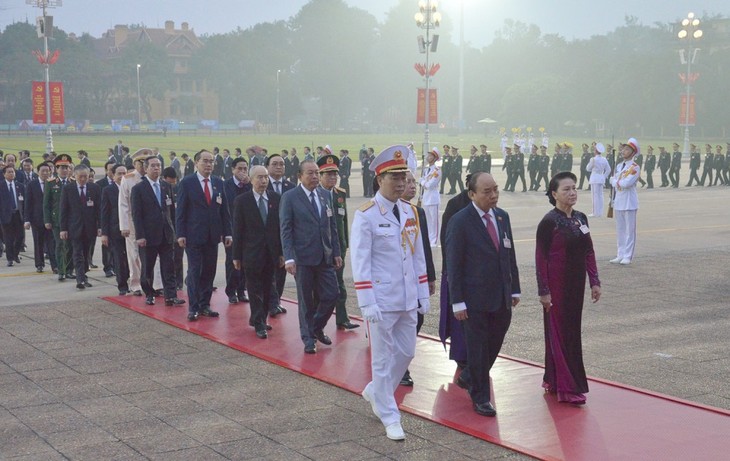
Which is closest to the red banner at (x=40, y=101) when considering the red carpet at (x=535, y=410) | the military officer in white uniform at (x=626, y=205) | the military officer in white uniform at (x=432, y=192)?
the military officer in white uniform at (x=432, y=192)

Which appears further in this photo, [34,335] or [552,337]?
[34,335]

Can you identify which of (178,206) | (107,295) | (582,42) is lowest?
(107,295)

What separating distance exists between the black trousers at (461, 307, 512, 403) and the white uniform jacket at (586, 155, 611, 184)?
19.6 meters

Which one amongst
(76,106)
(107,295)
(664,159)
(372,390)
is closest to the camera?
(372,390)

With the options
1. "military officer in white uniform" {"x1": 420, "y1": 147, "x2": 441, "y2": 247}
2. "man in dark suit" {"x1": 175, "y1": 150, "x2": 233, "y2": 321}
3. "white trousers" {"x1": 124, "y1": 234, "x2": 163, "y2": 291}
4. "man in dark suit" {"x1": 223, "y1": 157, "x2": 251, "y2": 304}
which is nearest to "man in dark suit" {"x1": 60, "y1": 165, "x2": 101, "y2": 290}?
"white trousers" {"x1": 124, "y1": 234, "x2": 163, "y2": 291}

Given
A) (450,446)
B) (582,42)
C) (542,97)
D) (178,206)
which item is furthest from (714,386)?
(582,42)

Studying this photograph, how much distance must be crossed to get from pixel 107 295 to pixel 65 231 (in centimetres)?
144

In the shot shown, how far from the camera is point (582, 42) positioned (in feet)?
391

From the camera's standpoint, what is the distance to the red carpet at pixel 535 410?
20.3 feet

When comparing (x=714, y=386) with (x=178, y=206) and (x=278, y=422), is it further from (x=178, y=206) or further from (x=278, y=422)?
(x=178, y=206)

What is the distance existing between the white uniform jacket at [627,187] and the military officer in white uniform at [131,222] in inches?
306

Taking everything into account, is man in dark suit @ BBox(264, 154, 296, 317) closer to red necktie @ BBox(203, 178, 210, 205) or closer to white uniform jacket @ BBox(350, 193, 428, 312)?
red necktie @ BBox(203, 178, 210, 205)

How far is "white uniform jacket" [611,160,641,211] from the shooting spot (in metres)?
15.5

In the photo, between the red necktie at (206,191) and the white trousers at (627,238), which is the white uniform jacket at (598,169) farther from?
the red necktie at (206,191)
